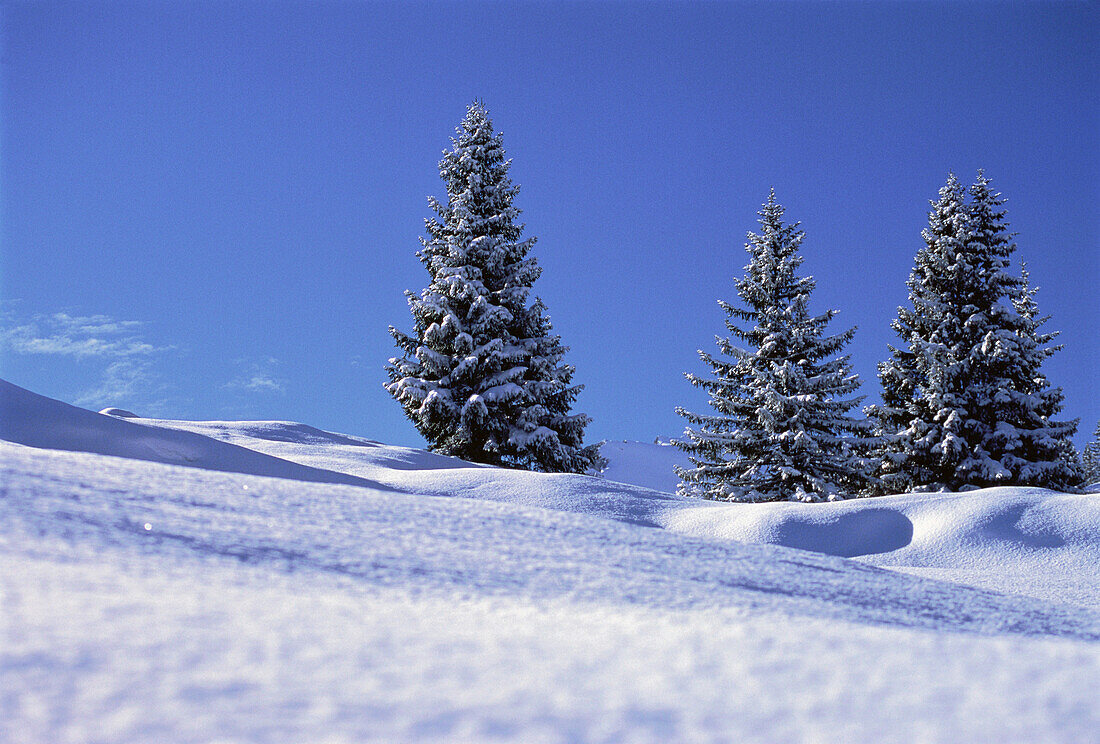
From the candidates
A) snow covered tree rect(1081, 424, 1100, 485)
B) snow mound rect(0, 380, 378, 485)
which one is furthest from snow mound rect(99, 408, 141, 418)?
snow covered tree rect(1081, 424, 1100, 485)

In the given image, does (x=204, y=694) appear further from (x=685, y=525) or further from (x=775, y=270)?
(x=775, y=270)

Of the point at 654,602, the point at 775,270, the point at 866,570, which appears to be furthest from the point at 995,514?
the point at 775,270

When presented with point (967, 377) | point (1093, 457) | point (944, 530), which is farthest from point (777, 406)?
point (1093, 457)

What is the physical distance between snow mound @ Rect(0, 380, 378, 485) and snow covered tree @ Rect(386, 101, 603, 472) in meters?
9.10

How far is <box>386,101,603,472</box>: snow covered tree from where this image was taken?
14.8 m

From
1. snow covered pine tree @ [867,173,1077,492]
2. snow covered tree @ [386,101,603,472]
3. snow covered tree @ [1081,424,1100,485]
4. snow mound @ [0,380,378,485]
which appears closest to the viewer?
snow mound @ [0,380,378,485]

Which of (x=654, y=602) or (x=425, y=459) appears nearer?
(x=654, y=602)

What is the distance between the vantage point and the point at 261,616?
1.10 m

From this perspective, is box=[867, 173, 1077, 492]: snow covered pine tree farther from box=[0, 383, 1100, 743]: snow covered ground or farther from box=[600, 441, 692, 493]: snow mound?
box=[0, 383, 1100, 743]: snow covered ground

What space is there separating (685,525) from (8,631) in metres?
4.31

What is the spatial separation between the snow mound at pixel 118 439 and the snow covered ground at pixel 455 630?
2.25 m

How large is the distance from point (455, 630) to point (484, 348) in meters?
13.9

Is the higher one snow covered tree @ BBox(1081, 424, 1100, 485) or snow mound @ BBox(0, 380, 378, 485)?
snow covered tree @ BBox(1081, 424, 1100, 485)

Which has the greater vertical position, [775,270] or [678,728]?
[775,270]
